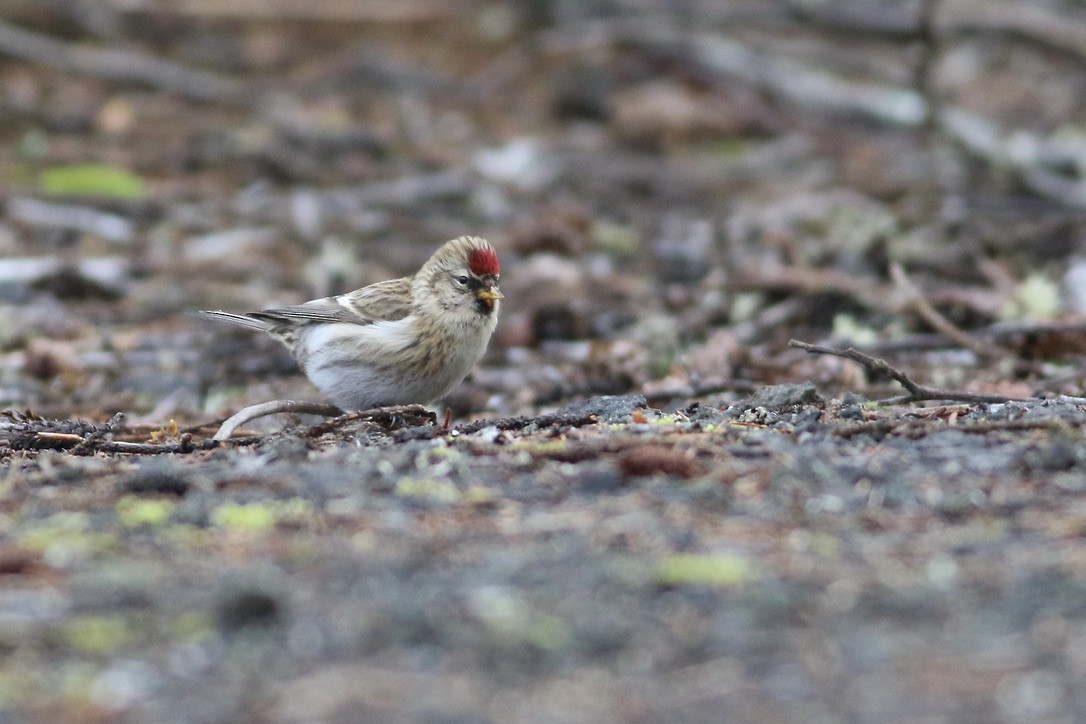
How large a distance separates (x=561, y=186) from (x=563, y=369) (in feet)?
13.2

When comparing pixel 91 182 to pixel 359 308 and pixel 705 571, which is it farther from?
pixel 705 571

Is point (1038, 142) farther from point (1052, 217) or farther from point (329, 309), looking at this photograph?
point (329, 309)

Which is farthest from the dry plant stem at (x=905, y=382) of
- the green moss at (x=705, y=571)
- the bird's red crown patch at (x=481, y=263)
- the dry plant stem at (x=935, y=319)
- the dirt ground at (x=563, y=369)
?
the bird's red crown patch at (x=481, y=263)

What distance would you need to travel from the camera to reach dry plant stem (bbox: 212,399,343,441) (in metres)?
4.78

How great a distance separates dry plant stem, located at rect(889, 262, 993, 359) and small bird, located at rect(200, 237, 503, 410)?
2.08 m

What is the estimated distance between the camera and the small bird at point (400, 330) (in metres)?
5.96

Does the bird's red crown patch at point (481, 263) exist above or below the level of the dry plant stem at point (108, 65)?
below

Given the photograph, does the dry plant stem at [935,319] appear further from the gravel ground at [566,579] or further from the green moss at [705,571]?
the green moss at [705,571]

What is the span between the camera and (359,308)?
20.7ft

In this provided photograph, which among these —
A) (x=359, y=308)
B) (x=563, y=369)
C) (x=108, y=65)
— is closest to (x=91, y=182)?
(x=108, y=65)

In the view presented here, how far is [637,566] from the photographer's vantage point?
123 inches

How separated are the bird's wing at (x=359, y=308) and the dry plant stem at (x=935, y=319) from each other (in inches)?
96.4

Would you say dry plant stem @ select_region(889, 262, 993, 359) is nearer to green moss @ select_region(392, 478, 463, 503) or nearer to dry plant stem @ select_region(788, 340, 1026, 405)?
dry plant stem @ select_region(788, 340, 1026, 405)

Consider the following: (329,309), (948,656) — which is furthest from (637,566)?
(329,309)
